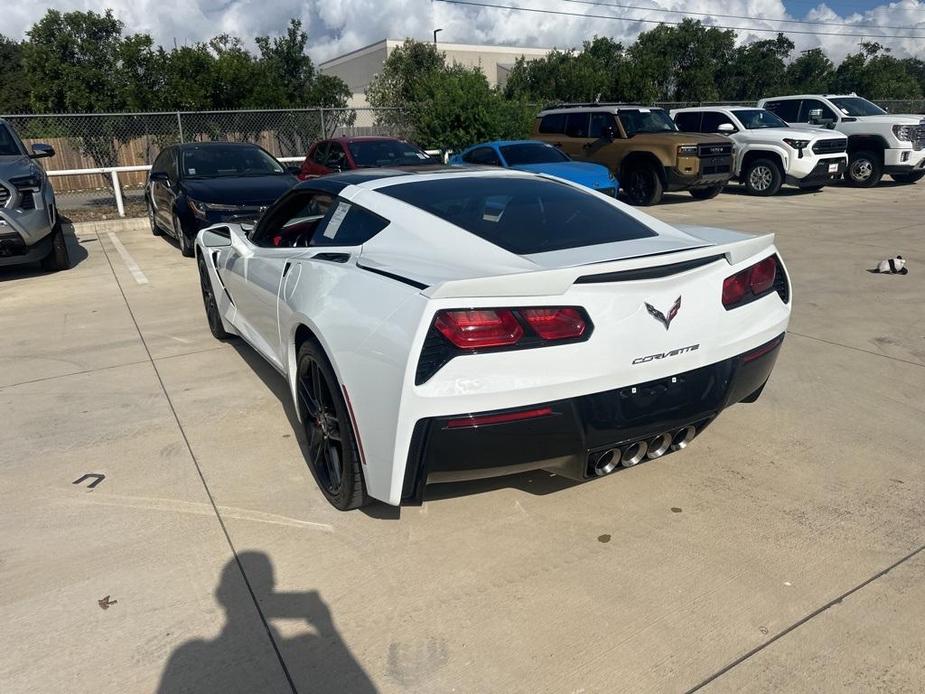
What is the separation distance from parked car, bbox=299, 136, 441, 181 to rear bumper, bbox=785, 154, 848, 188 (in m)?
8.20

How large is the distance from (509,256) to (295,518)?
150 cm

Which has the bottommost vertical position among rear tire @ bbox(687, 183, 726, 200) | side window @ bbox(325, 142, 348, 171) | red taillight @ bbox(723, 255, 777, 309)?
rear tire @ bbox(687, 183, 726, 200)

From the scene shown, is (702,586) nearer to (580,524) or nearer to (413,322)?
(580,524)

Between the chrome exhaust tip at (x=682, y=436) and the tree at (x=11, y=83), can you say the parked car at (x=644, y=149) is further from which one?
the tree at (x=11, y=83)

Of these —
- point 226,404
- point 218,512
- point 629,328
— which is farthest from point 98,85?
point 629,328

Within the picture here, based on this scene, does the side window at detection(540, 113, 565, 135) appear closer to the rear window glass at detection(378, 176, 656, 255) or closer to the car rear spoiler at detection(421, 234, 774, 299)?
the rear window glass at detection(378, 176, 656, 255)

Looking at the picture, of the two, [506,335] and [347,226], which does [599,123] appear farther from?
[506,335]

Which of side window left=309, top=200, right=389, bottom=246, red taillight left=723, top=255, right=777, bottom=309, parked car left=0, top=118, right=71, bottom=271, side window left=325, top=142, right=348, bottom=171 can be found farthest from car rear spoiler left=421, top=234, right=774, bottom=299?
side window left=325, top=142, right=348, bottom=171

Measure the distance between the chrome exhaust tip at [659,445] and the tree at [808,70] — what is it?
189 feet

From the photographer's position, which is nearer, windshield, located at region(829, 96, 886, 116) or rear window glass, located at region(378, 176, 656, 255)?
rear window glass, located at region(378, 176, 656, 255)

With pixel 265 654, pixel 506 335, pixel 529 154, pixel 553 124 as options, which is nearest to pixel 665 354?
pixel 506 335

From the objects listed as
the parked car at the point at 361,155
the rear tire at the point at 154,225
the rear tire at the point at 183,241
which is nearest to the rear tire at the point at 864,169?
the parked car at the point at 361,155

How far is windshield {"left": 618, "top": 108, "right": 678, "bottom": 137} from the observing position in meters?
14.6

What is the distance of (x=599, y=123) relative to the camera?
1495 centimetres
